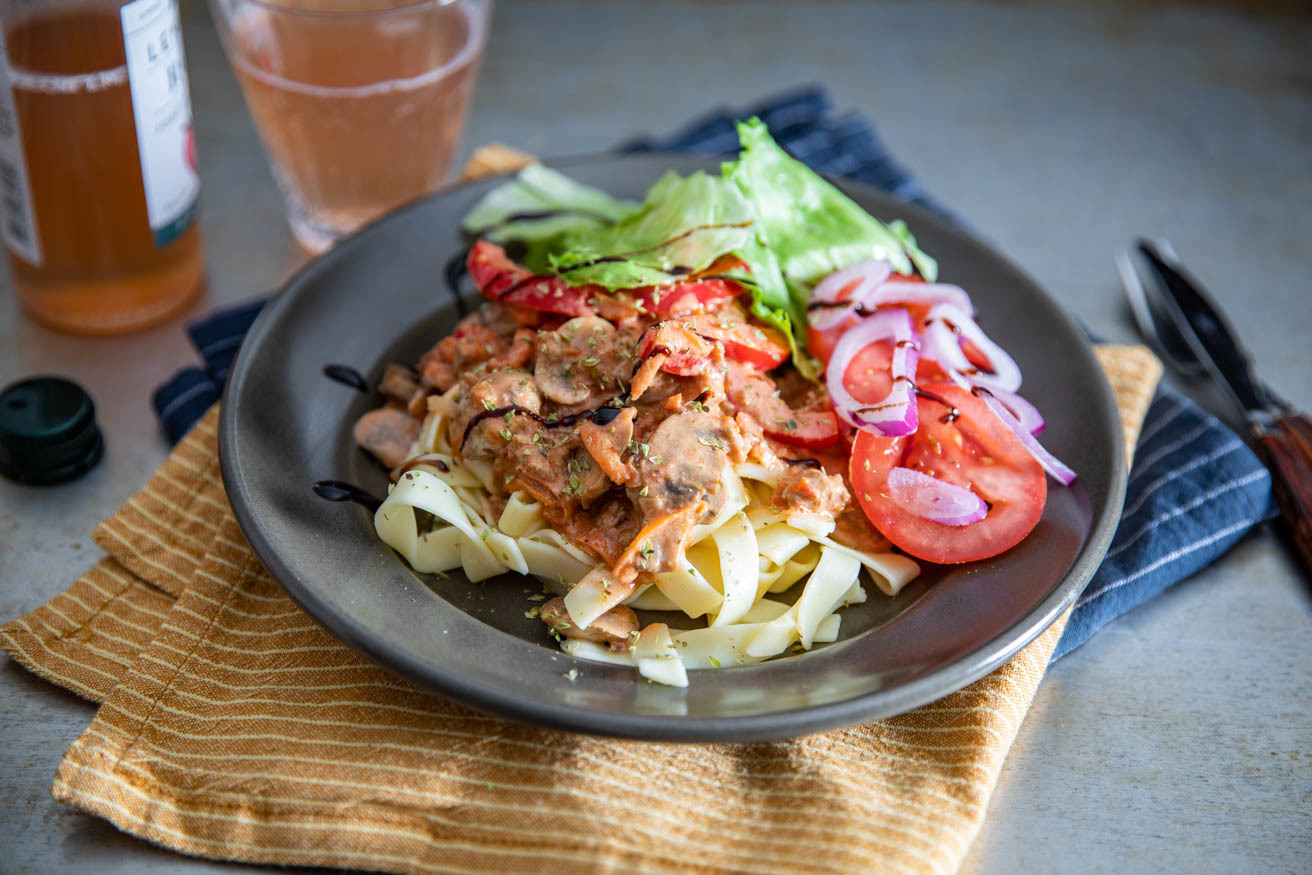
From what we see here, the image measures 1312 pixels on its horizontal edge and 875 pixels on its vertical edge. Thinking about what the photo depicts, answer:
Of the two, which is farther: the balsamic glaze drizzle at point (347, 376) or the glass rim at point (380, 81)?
the glass rim at point (380, 81)

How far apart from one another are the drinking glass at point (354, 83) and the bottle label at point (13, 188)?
2.63 feet

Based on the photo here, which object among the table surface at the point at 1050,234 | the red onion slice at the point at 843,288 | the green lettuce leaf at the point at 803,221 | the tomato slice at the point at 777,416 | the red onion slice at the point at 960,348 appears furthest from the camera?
the green lettuce leaf at the point at 803,221

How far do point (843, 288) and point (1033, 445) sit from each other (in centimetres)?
75

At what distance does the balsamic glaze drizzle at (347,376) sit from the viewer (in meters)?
3.59

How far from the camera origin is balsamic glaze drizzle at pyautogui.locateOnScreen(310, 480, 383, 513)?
3197 millimetres

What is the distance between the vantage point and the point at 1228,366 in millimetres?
4082

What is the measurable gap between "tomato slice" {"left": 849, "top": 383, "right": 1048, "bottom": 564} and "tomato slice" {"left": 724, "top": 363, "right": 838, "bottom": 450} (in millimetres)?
133

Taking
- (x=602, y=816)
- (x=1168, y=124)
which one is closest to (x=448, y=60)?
(x=602, y=816)

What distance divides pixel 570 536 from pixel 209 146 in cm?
331

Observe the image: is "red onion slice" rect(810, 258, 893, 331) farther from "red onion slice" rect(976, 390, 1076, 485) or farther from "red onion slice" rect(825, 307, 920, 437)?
"red onion slice" rect(976, 390, 1076, 485)

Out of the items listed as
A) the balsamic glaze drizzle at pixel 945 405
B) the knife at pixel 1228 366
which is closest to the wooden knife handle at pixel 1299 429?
the knife at pixel 1228 366

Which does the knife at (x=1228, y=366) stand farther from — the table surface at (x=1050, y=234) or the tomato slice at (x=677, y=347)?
the tomato slice at (x=677, y=347)

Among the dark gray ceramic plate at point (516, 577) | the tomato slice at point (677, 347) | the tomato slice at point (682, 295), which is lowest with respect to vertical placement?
the dark gray ceramic plate at point (516, 577)

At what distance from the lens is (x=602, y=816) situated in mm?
2607
